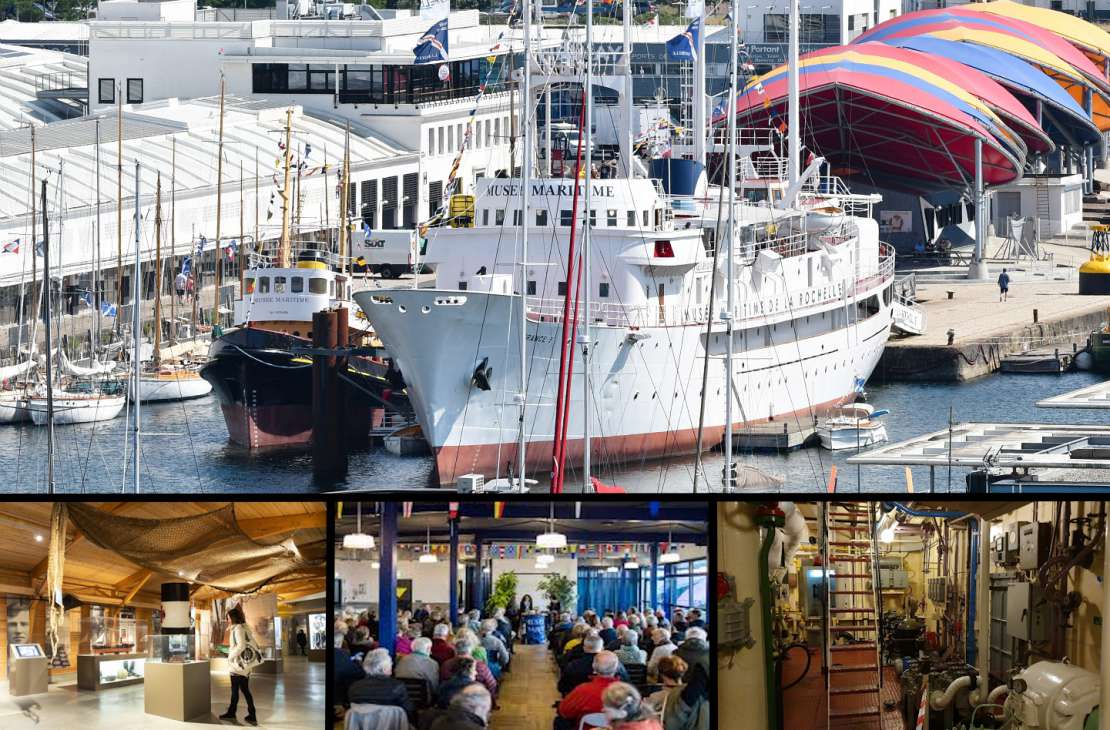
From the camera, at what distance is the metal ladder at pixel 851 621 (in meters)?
7.86

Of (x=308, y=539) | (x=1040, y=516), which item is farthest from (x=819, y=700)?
(x=308, y=539)

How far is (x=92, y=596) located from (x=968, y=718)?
3.00 meters

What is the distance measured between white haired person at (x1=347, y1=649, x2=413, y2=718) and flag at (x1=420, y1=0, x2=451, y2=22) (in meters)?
69.5

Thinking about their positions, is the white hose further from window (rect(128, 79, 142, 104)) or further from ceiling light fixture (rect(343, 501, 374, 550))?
window (rect(128, 79, 142, 104))

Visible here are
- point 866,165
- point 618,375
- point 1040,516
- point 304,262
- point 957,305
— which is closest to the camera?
point 1040,516

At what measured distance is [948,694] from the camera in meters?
7.90

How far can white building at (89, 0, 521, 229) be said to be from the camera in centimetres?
6631

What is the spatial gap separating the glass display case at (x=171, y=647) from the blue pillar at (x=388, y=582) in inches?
26.2

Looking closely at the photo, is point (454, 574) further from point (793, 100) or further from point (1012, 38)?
point (1012, 38)

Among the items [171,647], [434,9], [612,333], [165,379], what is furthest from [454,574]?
[434,9]

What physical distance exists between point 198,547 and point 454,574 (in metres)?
0.88

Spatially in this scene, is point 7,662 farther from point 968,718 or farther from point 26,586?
point 968,718

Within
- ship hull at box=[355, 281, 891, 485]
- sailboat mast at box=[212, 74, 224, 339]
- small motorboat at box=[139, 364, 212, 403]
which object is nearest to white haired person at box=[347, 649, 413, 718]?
ship hull at box=[355, 281, 891, 485]

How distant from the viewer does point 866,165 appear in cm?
6359
